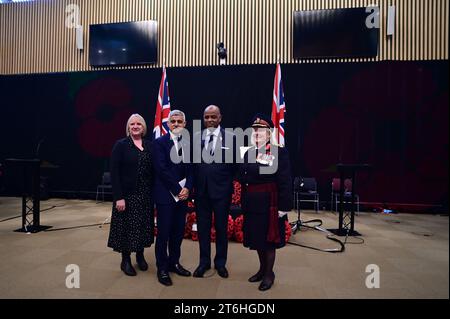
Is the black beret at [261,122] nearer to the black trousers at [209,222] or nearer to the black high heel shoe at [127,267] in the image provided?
the black trousers at [209,222]

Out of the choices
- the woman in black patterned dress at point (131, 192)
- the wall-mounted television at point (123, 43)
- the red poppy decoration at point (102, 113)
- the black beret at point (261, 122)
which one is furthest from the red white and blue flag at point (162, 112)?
the black beret at point (261, 122)

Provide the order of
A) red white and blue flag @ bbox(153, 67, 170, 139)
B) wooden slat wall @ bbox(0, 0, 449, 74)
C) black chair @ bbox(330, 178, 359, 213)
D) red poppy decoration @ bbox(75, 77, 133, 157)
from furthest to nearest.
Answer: red poppy decoration @ bbox(75, 77, 133, 157)
wooden slat wall @ bbox(0, 0, 449, 74)
black chair @ bbox(330, 178, 359, 213)
red white and blue flag @ bbox(153, 67, 170, 139)

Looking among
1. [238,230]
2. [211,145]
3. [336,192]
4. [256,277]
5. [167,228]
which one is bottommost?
[256,277]

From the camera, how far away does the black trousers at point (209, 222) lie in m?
2.52

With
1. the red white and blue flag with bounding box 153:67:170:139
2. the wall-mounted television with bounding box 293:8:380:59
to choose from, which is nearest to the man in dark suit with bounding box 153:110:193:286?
the red white and blue flag with bounding box 153:67:170:139

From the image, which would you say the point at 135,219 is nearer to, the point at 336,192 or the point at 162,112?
the point at 162,112

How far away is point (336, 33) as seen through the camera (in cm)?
629

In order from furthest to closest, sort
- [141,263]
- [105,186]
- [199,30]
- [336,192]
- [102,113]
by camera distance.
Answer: [102,113]
[199,30]
[105,186]
[336,192]
[141,263]

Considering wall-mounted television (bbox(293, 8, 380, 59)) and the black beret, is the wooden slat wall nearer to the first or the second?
wall-mounted television (bbox(293, 8, 380, 59))

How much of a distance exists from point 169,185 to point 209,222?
0.55 m

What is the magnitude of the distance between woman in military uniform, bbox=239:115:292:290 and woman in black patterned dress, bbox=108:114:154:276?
0.91 m

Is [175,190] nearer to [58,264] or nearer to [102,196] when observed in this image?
[58,264]

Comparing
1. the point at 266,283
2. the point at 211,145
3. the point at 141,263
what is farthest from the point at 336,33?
the point at 141,263

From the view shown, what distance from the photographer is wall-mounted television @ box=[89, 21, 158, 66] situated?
22.6 feet
